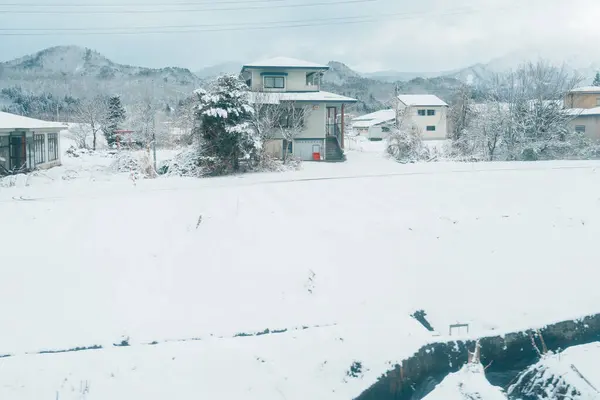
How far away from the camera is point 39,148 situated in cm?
2425

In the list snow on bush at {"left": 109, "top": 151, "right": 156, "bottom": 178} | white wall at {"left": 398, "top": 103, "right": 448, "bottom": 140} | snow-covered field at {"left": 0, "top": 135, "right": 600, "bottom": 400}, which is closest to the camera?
snow-covered field at {"left": 0, "top": 135, "right": 600, "bottom": 400}

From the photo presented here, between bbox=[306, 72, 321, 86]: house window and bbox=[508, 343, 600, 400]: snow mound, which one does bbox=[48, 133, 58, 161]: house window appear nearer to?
bbox=[306, 72, 321, 86]: house window

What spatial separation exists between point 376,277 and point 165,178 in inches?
424

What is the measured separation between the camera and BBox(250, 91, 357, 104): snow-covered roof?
2355cm

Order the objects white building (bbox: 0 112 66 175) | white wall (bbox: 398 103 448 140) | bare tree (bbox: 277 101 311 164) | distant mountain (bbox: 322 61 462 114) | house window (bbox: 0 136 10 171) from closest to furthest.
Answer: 1. house window (bbox: 0 136 10 171)
2. white building (bbox: 0 112 66 175)
3. bare tree (bbox: 277 101 311 164)
4. white wall (bbox: 398 103 448 140)
5. distant mountain (bbox: 322 61 462 114)

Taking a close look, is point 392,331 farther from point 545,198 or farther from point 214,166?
point 214,166

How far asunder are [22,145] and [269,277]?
1643 cm

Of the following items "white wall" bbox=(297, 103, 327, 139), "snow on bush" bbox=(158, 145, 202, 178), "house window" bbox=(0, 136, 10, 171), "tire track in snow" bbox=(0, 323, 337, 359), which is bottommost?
"tire track in snow" bbox=(0, 323, 337, 359)

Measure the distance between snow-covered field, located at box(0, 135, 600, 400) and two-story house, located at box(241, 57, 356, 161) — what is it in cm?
1129

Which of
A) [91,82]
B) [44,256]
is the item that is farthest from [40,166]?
[91,82]

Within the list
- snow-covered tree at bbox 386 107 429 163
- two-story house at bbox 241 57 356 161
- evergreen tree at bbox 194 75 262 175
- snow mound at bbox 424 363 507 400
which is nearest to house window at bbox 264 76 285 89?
two-story house at bbox 241 57 356 161

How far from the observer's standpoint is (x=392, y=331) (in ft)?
26.3

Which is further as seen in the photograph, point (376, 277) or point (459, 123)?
point (459, 123)

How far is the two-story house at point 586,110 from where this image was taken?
30.3 metres
